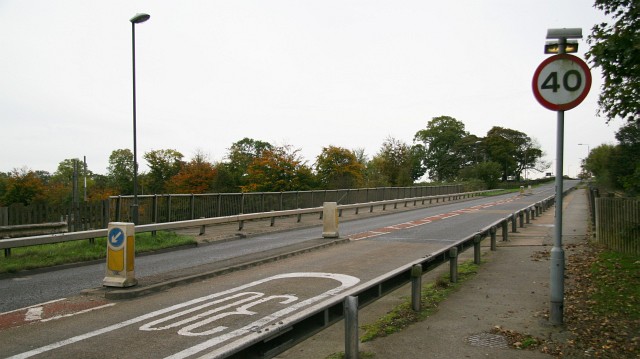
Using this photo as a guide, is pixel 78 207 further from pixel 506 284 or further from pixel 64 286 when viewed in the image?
pixel 506 284

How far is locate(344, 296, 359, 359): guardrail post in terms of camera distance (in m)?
4.48

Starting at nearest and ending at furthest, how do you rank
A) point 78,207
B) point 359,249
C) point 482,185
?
point 359,249
point 78,207
point 482,185

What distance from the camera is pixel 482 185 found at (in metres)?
79.2

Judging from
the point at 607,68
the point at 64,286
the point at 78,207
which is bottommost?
the point at 64,286

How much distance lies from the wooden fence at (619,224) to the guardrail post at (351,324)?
879cm

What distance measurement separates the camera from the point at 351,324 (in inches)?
177

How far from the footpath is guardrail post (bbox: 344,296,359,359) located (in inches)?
14.7

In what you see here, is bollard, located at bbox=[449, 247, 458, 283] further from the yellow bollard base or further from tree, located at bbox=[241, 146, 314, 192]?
tree, located at bbox=[241, 146, 314, 192]

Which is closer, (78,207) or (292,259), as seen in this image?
(292,259)

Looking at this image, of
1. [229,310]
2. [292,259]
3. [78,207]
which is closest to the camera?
[229,310]

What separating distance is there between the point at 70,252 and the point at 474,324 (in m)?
10.5

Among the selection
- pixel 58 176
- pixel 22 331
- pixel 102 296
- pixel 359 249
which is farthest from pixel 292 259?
pixel 58 176

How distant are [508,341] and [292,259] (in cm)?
697

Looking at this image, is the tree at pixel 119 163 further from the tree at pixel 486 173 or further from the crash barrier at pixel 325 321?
the crash barrier at pixel 325 321
